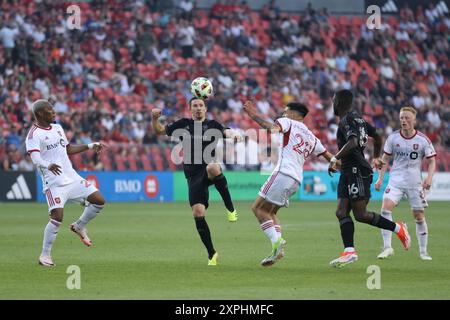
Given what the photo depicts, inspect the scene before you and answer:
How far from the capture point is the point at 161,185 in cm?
3522

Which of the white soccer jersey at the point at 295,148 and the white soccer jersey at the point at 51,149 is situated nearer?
the white soccer jersey at the point at 295,148

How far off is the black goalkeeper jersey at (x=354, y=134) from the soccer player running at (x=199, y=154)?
1.66 metres

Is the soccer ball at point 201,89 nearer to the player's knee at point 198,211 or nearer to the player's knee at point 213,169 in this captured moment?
the player's knee at point 213,169

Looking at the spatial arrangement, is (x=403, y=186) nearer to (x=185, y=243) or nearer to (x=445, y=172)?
(x=185, y=243)

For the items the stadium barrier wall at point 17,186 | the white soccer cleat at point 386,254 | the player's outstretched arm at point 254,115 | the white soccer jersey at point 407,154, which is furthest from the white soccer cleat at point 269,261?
the stadium barrier wall at point 17,186

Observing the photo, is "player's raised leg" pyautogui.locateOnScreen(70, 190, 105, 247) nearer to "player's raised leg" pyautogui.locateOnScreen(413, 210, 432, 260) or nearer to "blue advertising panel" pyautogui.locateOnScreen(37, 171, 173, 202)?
"player's raised leg" pyautogui.locateOnScreen(413, 210, 432, 260)

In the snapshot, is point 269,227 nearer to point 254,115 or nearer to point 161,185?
point 254,115

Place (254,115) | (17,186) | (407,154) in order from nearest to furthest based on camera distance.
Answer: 1. (254,115)
2. (407,154)
3. (17,186)

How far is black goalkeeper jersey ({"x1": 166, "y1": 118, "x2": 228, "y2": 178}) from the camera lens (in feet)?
47.0

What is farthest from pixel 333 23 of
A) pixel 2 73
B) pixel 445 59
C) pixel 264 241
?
pixel 264 241

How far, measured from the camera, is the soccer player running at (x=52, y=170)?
1438cm

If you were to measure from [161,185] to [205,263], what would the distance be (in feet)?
67.7

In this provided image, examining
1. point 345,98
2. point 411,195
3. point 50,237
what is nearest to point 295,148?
point 345,98
